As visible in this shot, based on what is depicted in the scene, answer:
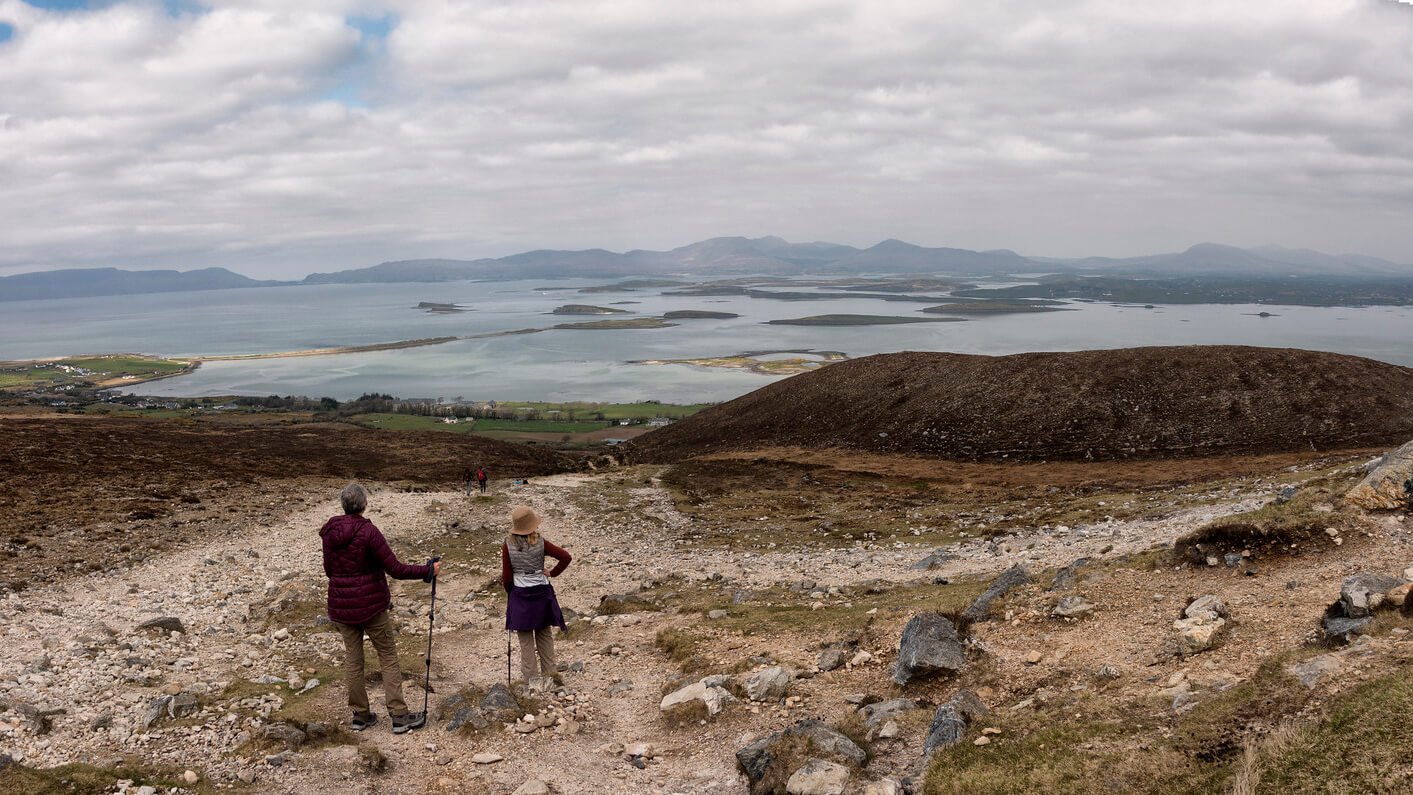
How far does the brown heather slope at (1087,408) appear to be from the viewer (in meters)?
41.2

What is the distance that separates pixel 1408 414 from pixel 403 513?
51728 mm

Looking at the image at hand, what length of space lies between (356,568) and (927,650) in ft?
24.3

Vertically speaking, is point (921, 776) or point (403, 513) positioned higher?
point (921, 776)

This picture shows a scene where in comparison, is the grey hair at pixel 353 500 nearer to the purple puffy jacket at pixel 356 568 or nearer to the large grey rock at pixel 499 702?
the purple puffy jacket at pixel 356 568

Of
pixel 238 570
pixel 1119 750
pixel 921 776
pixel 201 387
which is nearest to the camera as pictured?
pixel 1119 750

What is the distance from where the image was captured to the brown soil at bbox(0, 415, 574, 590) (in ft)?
73.3

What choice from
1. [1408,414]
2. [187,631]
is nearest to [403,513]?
[187,631]

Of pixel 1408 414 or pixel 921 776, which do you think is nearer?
pixel 921 776

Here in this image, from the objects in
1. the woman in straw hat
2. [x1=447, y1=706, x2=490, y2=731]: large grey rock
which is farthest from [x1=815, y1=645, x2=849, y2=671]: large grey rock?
[x1=447, y1=706, x2=490, y2=731]: large grey rock

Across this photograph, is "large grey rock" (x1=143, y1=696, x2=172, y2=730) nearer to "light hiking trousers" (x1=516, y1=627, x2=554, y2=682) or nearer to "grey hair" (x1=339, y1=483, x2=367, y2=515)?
"grey hair" (x1=339, y1=483, x2=367, y2=515)

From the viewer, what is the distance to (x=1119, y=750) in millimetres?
6867

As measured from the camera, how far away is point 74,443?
40375 millimetres

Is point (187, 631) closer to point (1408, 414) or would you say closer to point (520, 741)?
point (520, 741)

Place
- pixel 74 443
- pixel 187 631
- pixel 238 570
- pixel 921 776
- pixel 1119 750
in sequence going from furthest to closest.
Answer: pixel 74 443
pixel 238 570
pixel 187 631
pixel 921 776
pixel 1119 750
